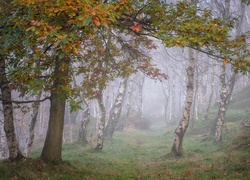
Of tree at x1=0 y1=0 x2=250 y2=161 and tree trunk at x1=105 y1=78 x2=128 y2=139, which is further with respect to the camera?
tree trunk at x1=105 y1=78 x2=128 y2=139

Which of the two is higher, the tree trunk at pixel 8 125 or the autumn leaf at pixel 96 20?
the autumn leaf at pixel 96 20

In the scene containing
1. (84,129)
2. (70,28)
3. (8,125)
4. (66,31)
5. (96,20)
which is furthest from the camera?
(84,129)

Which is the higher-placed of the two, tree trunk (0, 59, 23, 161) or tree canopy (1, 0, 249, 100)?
tree canopy (1, 0, 249, 100)

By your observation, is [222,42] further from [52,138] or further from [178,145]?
[178,145]

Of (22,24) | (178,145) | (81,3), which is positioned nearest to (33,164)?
(22,24)

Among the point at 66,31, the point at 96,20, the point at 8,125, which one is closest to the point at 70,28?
the point at 66,31

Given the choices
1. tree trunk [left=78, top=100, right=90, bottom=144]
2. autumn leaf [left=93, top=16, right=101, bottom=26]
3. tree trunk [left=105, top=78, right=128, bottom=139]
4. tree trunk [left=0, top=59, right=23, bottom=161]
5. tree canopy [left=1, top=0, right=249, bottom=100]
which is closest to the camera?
autumn leaf [left=93, top=16, right=101, bottom=26]

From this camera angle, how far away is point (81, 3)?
482 centimetres

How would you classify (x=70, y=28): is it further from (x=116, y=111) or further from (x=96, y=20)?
(x=116, y=111)

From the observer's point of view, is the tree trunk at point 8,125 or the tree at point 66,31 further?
the tree trunk at point 8,125

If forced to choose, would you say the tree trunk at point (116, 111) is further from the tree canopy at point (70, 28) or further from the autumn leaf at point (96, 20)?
the autumn leaf at point (96, 20)

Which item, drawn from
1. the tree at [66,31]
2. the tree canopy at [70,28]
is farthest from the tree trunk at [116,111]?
the tree canopy at [70,28]

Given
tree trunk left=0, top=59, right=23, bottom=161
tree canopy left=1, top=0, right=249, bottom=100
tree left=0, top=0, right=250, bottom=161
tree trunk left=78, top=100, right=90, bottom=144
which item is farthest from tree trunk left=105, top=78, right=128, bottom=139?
tree canopy left=1, top=0, right=249, bottom=100

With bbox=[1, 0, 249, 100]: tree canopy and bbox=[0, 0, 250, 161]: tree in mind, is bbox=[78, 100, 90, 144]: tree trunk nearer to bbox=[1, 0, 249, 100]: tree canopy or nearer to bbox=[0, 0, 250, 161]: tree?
bbox=[0, 0, 250, 161]: tree
